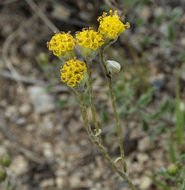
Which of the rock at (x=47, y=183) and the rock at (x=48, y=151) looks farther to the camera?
the rock at (x=48, y=151)

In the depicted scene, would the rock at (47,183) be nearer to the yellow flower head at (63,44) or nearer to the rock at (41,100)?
the rock at (41,100)

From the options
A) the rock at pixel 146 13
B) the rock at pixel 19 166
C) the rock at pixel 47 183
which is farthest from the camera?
the rock at pixel 146 13

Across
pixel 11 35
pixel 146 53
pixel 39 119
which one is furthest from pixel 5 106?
pixel 146 53

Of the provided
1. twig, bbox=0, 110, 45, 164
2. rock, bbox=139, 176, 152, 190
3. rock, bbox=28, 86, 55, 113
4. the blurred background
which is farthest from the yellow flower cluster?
rock, bbox=28, 86, 55, 113

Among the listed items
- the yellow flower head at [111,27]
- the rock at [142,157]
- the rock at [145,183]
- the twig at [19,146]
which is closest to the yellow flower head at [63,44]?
the yellow flower head at [111,27]

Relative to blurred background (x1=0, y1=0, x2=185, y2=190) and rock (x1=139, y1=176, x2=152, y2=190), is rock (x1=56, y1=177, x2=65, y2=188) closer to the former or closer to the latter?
blurred background (x1=0, y1=0, x2=185, y2=190)

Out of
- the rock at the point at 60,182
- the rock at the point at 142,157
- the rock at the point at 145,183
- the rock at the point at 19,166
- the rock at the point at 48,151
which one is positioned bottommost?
the rock at the point at 145,183

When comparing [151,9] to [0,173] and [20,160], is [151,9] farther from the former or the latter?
[0,173]
